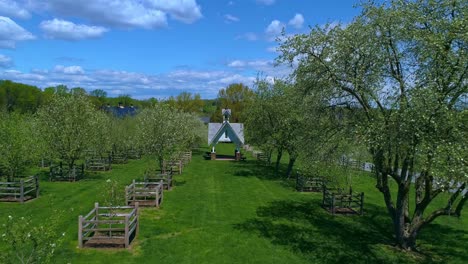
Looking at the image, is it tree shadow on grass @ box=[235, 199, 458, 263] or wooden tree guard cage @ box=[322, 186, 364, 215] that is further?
wooden tree guard cage @ box=[322, 186, 364, 215]

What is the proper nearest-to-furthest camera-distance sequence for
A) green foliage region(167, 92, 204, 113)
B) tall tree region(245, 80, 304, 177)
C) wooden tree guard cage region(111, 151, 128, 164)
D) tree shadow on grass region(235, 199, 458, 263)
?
tree shadow on grass region(235, 199, 458, 263)
tall tree region(245, 80, 304, 177)
wooden tree guard cage region(111, 151, 128, 164)
green foliage region(167, 92, 204, 113)

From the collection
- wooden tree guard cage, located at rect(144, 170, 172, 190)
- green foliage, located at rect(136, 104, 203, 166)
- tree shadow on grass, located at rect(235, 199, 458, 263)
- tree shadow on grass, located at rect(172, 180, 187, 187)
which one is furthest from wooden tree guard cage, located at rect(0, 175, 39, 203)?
tree shadow on grass, located at rect(235, 199, 458, 263)

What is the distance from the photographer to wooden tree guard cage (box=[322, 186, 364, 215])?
77.8ft

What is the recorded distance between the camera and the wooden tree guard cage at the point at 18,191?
2361 centimetres

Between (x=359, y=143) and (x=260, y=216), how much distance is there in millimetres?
8695

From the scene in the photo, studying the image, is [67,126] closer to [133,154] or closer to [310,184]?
[310,184]

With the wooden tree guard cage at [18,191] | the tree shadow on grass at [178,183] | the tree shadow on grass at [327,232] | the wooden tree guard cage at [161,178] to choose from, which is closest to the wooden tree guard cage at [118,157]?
the tree shadow on grass at [178,183]

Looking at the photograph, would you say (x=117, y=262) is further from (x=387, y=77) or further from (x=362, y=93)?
(x=387, y=77)

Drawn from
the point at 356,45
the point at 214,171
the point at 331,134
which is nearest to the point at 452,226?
the point at 331,134

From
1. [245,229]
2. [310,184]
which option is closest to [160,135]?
[245,229]

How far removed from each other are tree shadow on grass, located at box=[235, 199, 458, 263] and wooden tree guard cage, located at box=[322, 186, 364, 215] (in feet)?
1.75

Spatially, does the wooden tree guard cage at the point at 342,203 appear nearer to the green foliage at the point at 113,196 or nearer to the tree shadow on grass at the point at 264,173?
the tree shadow on grass at the point at 264,173

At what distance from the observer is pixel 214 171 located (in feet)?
136

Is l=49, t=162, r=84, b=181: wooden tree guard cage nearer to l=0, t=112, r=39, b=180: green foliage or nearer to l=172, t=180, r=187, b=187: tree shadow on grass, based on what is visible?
l=0, t=112, r=39, b=180: green foliage
